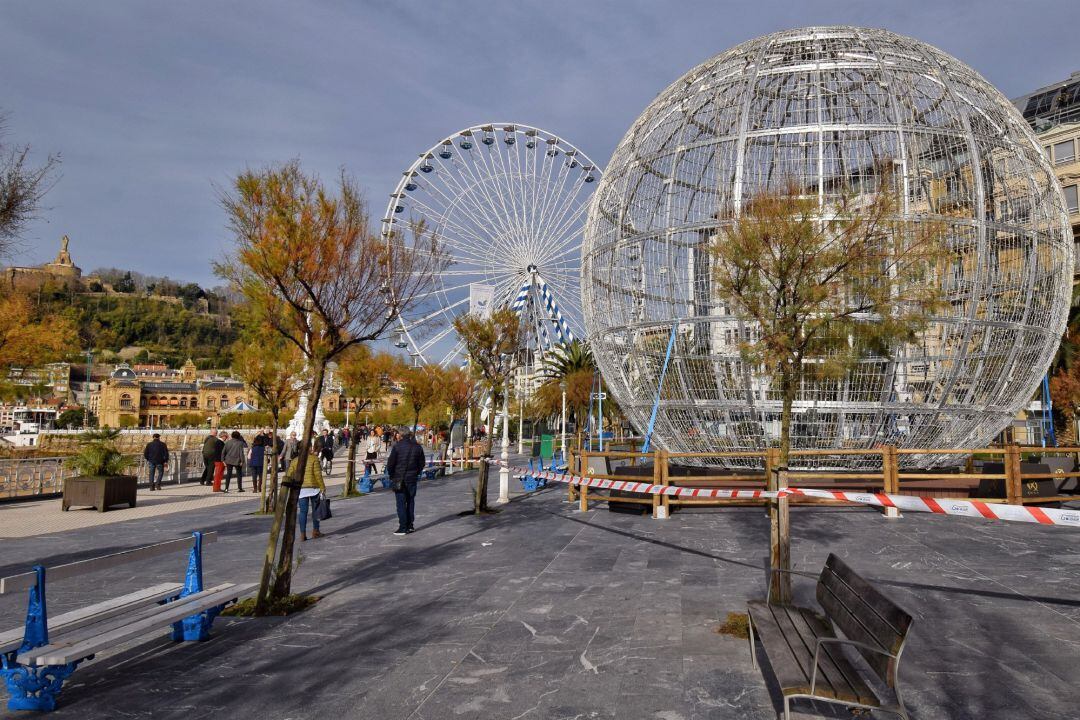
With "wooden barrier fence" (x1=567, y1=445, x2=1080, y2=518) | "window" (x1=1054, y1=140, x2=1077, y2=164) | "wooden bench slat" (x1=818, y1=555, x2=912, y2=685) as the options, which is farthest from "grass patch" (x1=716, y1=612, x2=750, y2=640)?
"window" (x1=1054, y1=140, x2=1077, y2=164)

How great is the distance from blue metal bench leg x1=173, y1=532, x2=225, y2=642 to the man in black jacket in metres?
4.85

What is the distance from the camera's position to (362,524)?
41.2 feet

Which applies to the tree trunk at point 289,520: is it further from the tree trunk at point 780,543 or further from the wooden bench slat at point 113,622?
the tree trunk at point 780,543

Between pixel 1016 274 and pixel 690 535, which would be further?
pixel 1016 274

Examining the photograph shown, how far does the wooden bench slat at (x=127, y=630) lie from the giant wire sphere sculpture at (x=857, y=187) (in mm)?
8786

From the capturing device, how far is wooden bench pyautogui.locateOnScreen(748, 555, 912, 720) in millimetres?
3445

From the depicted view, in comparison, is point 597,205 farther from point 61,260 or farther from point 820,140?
point 61,260

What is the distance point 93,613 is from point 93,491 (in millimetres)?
11652

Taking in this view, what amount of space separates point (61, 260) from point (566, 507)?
224 meters

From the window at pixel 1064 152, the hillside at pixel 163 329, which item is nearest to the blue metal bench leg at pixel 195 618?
the window at pixel 1064 152

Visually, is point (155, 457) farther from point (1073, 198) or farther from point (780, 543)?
point (1073, 198)

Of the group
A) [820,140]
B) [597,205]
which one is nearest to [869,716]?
[820,140]

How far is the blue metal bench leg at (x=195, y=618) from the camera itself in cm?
573

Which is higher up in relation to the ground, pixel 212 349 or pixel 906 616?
pixel 212 349
